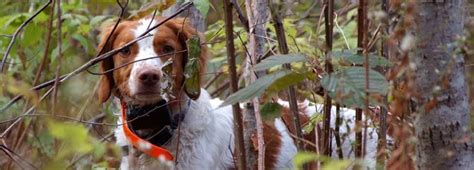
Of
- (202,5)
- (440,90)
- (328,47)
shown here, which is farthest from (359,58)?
(202,5)

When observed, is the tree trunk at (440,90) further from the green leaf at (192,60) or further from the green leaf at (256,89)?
the green leaf at (192,60)

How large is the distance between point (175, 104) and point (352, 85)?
93.2 inches

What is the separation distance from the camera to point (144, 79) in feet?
13.8

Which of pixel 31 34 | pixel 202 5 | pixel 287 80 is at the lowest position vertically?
pixel 31 34

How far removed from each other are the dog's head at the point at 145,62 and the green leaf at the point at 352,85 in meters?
1.66

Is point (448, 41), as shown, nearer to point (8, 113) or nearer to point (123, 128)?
point (123, 128)

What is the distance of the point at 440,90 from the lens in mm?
2330

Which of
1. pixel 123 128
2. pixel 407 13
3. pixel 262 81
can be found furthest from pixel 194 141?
pixel 407 13

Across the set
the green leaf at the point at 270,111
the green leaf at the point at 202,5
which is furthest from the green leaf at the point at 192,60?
the green leaf at the point at 270,111

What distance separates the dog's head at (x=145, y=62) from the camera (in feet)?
13.9

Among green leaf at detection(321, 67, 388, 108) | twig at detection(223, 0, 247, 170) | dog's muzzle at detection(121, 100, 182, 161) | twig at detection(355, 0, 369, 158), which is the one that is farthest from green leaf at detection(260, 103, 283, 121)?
dog's muzzle at detection(121, 100, 182, 161)

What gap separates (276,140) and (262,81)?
8.35 ft

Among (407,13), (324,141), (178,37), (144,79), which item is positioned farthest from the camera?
(178,37)

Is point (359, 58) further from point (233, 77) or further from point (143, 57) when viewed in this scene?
point (143, 57)
